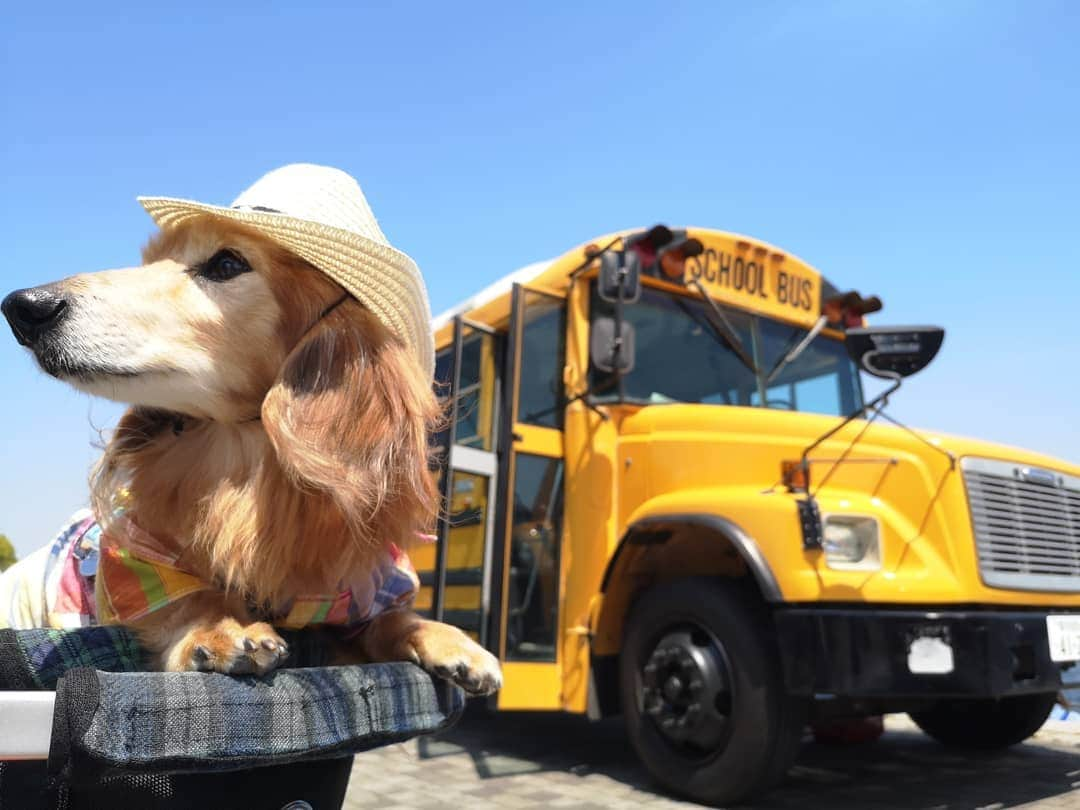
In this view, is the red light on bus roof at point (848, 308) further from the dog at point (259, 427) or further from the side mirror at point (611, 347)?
the dog at point (259, 427)

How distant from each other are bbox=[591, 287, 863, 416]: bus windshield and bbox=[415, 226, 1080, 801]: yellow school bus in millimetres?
12

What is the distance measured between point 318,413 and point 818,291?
443cm

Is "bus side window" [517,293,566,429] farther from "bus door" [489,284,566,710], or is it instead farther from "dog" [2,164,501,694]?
"dog" [2,164,501,694]

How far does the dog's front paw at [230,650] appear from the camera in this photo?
1.09 meters

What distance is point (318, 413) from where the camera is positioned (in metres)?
1.32

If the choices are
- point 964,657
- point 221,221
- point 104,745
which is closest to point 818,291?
point 964,657

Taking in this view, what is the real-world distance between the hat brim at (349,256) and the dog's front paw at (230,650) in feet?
1.72

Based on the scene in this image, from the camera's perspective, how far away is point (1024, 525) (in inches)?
157

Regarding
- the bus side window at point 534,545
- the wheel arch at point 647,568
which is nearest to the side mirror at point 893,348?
the wheel arch at point 647,568

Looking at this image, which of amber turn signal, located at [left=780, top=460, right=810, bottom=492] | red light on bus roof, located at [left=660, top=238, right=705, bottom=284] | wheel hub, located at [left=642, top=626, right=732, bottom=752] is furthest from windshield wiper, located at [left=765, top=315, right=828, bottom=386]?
wheel hub, located at [left=642, top=626, right=732, bottom=752]

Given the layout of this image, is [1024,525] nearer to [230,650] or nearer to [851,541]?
[851,541]

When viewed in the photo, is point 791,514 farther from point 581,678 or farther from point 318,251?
point 318,251

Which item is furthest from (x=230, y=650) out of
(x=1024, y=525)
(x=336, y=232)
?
(x=1024, y=525)

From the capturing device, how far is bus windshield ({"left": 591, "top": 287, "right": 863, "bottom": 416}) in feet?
15.4
